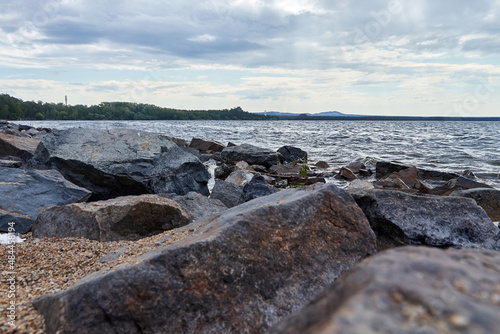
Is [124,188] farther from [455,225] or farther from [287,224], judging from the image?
[455,225]

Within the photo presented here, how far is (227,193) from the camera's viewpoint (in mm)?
6441

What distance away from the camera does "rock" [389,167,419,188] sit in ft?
32.6

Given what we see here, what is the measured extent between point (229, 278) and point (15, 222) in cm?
346

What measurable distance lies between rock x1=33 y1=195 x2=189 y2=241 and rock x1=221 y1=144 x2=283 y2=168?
8.19m

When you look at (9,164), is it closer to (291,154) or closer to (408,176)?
(291,154)

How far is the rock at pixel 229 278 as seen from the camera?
1.85m

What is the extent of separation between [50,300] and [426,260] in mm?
1858

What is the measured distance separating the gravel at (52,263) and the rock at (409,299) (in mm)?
1665

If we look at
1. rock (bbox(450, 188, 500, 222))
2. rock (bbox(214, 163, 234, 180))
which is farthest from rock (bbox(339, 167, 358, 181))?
rock (bbox(450, 188, 500, 222))

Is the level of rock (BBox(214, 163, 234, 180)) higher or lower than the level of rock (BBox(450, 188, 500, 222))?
lower

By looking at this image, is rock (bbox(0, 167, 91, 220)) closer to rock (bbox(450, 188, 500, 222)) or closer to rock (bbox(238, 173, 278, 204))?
rock (bbox(238, 173, 278, 204))

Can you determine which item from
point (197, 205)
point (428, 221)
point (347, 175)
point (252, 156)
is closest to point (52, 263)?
point (197, 205)

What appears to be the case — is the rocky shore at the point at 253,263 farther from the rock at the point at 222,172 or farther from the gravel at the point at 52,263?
the rock at the point at 222,172

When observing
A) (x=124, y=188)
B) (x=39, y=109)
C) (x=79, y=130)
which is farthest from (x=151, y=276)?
(x=39, y=109)
